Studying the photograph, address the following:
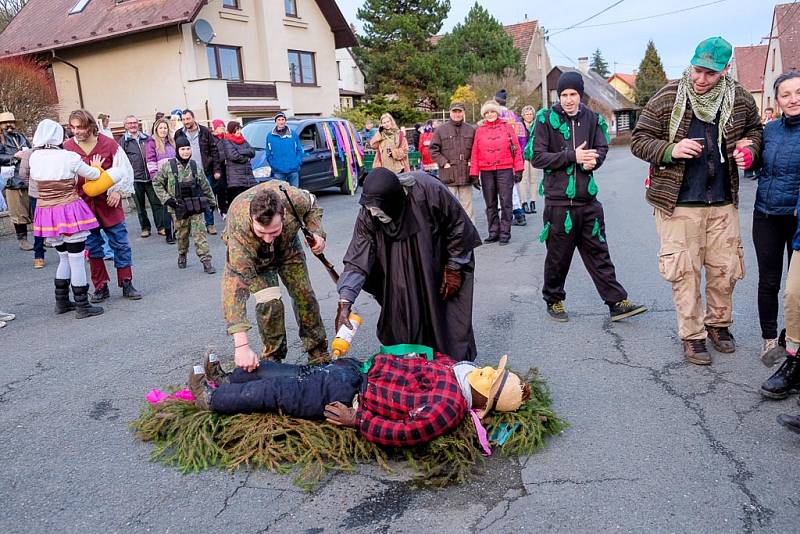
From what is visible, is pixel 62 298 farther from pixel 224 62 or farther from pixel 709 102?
pixel 224 62

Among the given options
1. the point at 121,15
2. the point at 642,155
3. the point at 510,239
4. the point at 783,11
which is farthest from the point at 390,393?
the point at 783,11

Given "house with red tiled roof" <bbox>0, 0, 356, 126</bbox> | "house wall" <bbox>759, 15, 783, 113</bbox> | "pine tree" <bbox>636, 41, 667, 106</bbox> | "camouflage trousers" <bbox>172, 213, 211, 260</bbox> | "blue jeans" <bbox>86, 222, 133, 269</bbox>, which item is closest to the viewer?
"blue jeans" <bbox>86, 222, 133, 269</bbox>

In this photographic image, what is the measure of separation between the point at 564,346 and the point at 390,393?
78.1 inches

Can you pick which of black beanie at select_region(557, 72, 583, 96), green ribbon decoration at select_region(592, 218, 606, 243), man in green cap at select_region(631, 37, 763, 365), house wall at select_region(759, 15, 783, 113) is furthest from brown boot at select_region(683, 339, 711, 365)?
house wall at select_region(759, 15, 783, 113)

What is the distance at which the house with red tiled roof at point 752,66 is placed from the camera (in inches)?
1838

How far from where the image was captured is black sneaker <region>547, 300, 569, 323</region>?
549 centimetres

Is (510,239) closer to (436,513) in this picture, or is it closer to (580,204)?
(580,204)

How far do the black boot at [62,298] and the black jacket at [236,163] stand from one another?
14.3 feet

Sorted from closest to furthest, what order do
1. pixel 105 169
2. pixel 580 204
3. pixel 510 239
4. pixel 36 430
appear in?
pixel 36 430 < pixel 580 204 < pixel 105 169 < pixel 510 239

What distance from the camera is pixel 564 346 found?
4902mm

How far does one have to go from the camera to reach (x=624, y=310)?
5309 millimetres

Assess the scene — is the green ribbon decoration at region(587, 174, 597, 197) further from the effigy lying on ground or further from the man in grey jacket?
the man in grey jacket

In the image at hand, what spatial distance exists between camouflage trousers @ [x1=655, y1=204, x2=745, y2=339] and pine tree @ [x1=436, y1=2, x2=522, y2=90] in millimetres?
33248

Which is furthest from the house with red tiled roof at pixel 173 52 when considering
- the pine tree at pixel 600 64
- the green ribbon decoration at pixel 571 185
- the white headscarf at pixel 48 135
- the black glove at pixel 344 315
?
the pine tree at pixel 600 64
